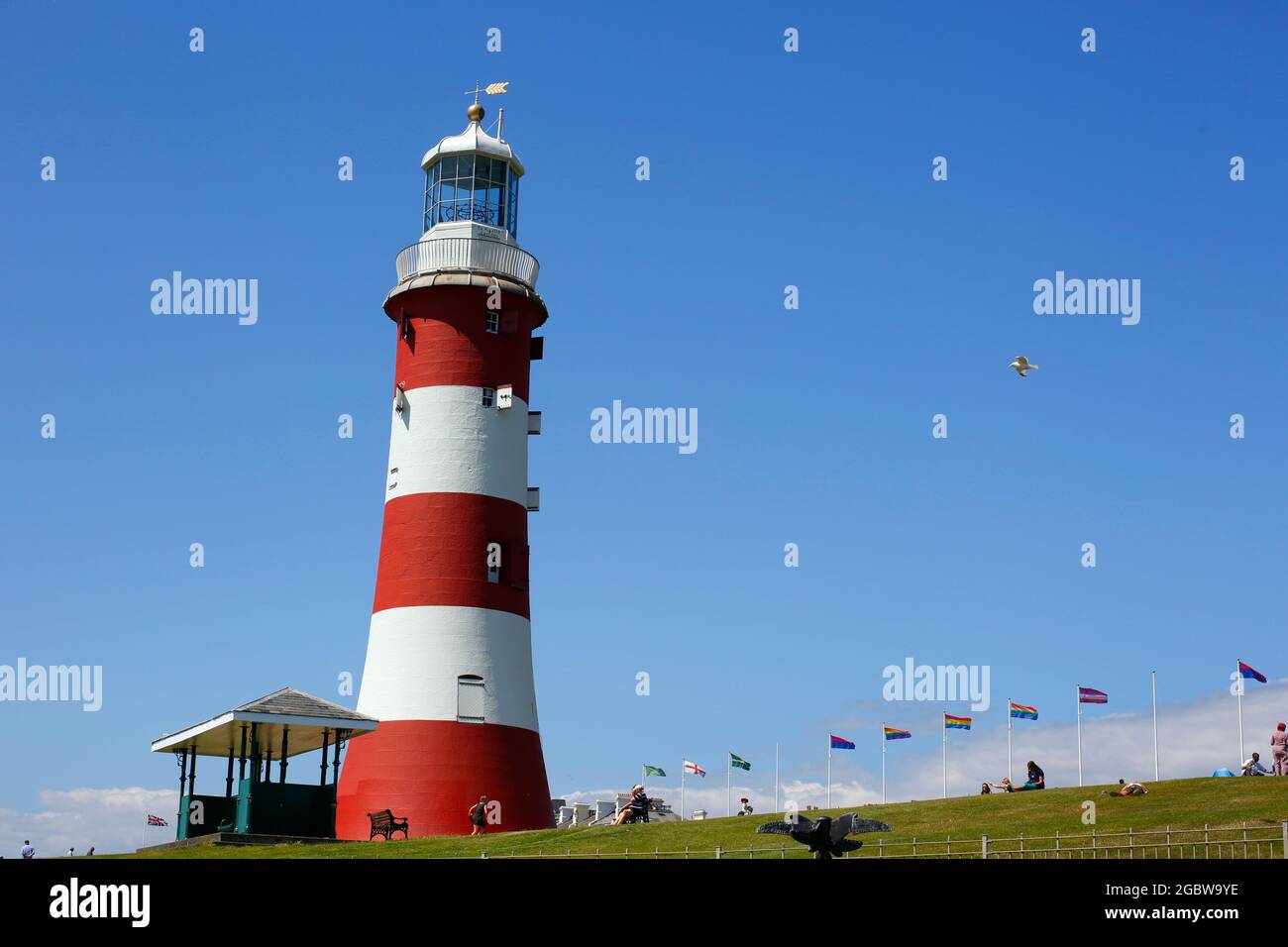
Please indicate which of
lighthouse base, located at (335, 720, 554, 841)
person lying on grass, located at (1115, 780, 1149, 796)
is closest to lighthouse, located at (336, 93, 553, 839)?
lighthouse base, located at (335, 720, 554, 841)

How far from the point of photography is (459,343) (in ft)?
163

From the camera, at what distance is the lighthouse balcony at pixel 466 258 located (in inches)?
2003

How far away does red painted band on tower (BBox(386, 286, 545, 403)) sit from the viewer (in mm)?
49719

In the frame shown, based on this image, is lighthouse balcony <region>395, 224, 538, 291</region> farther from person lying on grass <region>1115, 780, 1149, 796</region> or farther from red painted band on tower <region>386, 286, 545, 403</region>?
person lying on grass <region>1115, 780, 1149, 796</region>

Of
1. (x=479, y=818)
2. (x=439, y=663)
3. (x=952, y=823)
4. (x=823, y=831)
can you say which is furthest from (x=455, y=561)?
(x=823, y=831)

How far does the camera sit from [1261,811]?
109 ft

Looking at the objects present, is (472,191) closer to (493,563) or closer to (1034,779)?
(493,563)

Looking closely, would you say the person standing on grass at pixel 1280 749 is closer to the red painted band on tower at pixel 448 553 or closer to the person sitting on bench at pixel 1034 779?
the person sitting on bench at pixel 1034 779

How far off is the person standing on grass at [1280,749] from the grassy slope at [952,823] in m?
2.17

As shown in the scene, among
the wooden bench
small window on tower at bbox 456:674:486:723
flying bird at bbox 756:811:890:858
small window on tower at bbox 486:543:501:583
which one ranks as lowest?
the wooden bench

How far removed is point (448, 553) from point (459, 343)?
7168 mm

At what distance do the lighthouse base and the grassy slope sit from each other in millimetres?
4683
